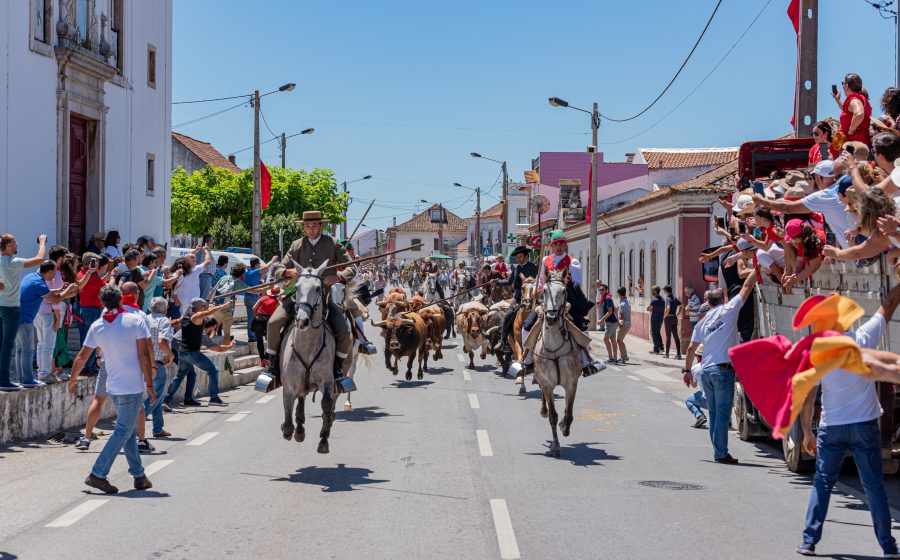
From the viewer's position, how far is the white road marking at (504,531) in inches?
294

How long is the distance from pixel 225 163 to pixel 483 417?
6466cm

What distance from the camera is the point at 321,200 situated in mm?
58688

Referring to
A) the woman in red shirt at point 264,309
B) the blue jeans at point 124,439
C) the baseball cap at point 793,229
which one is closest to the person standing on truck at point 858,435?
the baseball cap at point 793,229

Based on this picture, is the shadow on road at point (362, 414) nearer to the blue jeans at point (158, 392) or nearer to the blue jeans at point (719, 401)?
the blue jeans at point (158, 392)

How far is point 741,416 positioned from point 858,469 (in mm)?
6475

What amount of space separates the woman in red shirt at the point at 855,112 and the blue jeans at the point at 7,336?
10181 millimetres

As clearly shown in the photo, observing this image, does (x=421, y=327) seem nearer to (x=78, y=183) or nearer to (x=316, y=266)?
(x=316, y=266)

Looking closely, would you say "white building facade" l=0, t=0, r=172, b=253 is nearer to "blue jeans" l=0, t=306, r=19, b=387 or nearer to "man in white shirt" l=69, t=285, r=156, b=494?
"blue jeans" l=0, t=306, r=19, b=387

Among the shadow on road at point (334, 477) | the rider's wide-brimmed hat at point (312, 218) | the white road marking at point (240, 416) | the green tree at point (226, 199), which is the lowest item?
the white road marking at point (240, 416)

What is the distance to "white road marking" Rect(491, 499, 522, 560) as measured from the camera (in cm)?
748

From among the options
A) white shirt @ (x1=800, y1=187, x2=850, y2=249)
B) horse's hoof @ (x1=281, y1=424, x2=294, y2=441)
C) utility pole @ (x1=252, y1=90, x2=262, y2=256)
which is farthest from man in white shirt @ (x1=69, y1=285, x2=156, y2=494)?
utility pole @ (x1=252, y1=90, x2=262, y2=256)

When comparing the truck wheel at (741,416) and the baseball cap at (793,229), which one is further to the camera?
the truck wheel at (741,416)

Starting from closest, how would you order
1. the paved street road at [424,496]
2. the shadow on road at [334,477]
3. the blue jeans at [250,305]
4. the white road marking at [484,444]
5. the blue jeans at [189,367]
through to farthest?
the paved street road at [424,496]
the shadow on road at [334,477]
the white road marking at [484,444]
the blue jeans at [189,367]
the blue jeans at [250,305]

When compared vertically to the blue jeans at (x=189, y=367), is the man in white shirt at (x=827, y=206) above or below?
above
